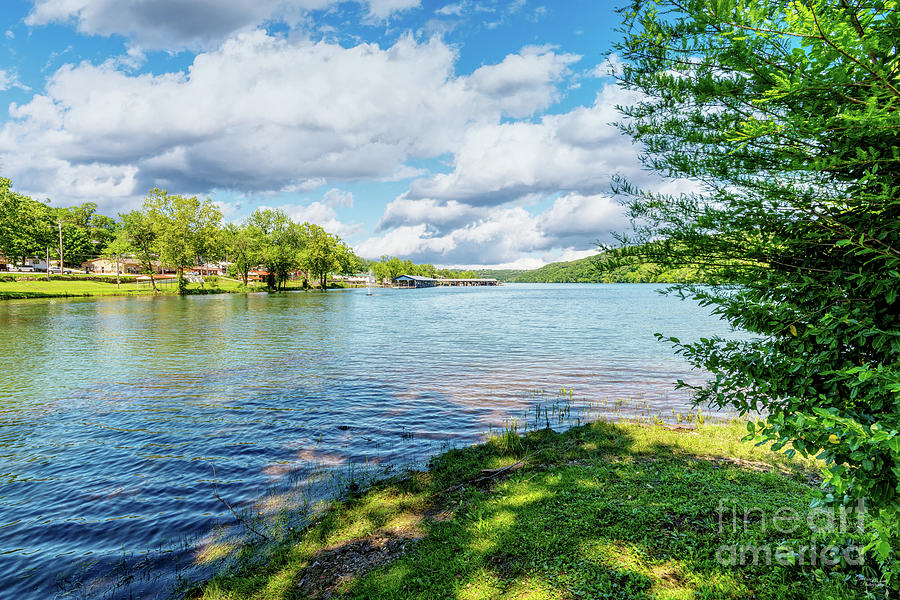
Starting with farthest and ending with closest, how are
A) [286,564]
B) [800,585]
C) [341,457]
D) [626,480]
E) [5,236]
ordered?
1. [5,236]
2. [341,457]
3. [626,480]
4. [286,564]
5. [800,585]

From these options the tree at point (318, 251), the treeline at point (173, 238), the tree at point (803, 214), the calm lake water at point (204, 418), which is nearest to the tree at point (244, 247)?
the treeline at point (173, 238)

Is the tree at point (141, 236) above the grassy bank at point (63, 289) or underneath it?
above

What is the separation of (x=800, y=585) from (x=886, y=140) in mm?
4500

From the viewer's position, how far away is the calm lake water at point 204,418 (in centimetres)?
741

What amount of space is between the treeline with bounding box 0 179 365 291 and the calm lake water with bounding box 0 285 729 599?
68371 mm

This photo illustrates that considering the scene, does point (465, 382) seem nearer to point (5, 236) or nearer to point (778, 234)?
point (778, 234)

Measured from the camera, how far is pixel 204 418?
13.9 metres

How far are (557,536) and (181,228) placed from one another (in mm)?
110047

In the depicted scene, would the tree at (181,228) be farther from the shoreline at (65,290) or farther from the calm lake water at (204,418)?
the calm lake water at (204,418)

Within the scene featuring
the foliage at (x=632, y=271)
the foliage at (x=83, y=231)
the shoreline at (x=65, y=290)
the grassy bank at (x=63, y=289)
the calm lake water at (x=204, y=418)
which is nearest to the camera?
the foliage at (x=632, y=271)

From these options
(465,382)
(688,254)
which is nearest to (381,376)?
(465,382)

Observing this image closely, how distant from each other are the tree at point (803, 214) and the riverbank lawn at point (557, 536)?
6.40 ft

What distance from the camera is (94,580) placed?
636 cm

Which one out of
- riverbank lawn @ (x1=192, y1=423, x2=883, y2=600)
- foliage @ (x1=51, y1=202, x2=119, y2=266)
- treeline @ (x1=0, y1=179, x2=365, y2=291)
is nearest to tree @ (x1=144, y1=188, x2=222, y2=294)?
treeline @ (x1=0, y1=179, x2=365, y2=291)
